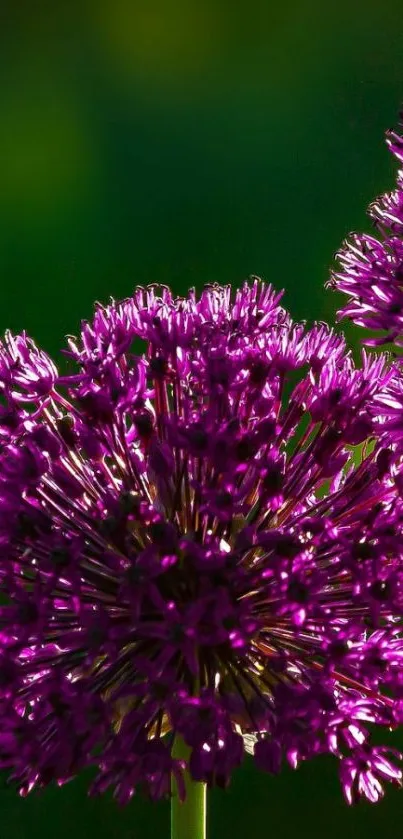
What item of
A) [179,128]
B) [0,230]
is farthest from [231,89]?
[0,230]

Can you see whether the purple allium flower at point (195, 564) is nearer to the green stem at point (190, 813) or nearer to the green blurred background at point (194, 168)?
the green stem at point (190, 813)

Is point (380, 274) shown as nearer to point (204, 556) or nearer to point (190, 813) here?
point (204, 556)

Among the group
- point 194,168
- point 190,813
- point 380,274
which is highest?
point 194,168

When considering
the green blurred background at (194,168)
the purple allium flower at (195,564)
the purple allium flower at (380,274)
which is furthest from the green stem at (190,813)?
the green blurred background at (194,168)

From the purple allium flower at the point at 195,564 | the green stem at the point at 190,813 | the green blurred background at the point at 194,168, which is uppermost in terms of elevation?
the green blurred background at the point at 194,168

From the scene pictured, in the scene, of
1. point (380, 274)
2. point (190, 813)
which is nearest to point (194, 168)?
point (380, 274)

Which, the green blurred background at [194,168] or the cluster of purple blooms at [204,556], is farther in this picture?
the green blurred background at [194,168]

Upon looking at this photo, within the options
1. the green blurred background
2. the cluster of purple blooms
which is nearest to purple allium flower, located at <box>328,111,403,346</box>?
the cluster of purple blooms
